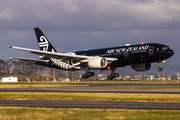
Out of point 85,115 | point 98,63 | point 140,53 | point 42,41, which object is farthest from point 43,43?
point 85,115

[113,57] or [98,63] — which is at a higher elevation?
[113,57]

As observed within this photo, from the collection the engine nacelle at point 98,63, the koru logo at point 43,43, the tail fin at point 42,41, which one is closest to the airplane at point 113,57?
the engine nacelle at point 98,63

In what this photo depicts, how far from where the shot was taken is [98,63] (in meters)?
57.4

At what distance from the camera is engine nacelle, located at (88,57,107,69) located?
57.5m

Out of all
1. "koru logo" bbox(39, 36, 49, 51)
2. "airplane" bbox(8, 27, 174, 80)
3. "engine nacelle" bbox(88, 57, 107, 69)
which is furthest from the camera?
"koru logo" bbox(39, 36, 49, 51)

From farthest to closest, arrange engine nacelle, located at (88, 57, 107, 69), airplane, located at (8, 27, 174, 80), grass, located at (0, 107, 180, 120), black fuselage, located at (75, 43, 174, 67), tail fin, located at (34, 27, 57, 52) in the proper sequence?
tail fin, located at (34, 27, 57, 52), engine nacelle, located at (88, 57, 107, 69), airplane, located at (8, 27, 174, 80), black fuselage, located at (75, 43, 174, 67), grass, located at (0, 107, 180, 120)

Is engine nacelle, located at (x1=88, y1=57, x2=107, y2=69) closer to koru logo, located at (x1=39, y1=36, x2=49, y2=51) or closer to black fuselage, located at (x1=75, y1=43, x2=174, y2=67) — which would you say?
black fuselage, located at (x1=75, y1=43, x2=174, y2=67)

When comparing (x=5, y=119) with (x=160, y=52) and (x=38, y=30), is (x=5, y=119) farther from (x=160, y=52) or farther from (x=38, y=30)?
(x=38, y=30)

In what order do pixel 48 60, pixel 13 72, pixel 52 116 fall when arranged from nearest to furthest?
pixel 52 116 < pixel 48 60 < pixel 13 72

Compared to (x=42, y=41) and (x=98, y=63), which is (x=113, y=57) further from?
(x=42, y=41)

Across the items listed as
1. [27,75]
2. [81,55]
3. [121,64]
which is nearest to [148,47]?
[121,64]

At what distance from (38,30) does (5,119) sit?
55944 mm

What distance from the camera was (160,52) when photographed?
5450 centimetres

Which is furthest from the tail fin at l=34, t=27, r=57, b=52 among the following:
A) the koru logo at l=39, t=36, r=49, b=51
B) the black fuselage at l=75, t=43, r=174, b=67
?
the black fuselage at l=75, t=43, r=174, b=67
